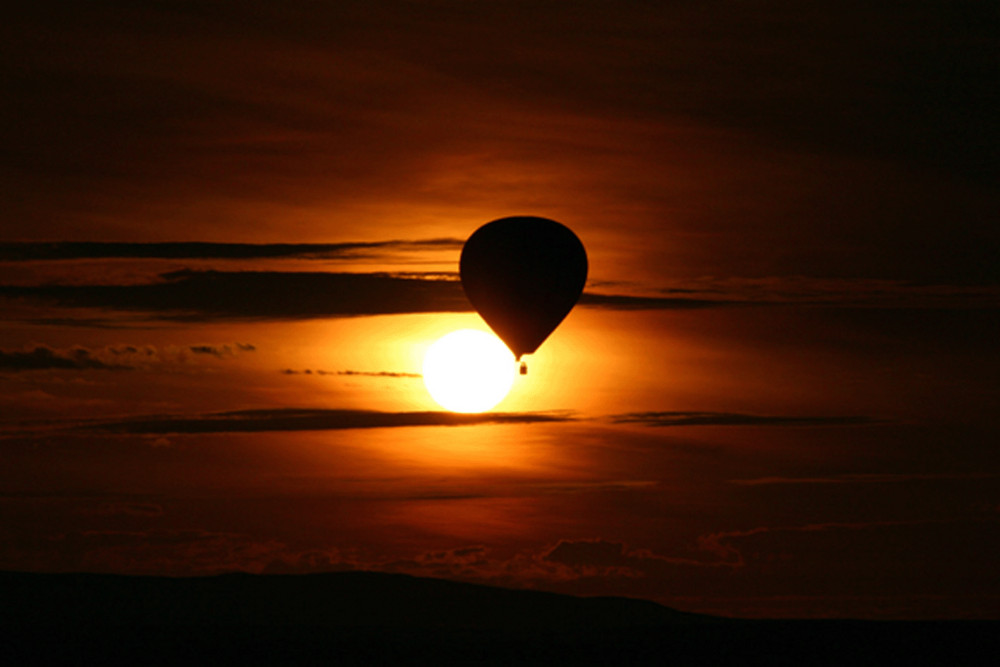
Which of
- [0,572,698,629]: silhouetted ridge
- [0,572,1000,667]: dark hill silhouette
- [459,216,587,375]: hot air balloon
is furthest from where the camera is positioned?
[0,572,698,629]: silhouetted ridge

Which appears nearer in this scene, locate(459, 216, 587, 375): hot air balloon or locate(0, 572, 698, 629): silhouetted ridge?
locate(459, 216, 587, 375): hot air balloon

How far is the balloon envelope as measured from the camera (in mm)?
39812

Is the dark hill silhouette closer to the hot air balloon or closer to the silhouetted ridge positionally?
the silhouetted ridge

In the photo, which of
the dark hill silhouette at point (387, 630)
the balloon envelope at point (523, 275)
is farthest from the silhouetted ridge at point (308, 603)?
the balloon envelope at point (523, 275)

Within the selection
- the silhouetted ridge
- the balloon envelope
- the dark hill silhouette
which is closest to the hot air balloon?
the balloon envelope

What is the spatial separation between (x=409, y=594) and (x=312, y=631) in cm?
3270

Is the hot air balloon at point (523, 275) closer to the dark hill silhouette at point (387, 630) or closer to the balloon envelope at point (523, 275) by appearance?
the balloon envelope at point (523, 275)

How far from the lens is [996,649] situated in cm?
5697

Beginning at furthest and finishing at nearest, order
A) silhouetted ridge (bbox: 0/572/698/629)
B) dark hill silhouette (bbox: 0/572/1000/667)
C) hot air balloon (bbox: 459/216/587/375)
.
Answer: silhouetted ridge (bbox: 0/572/698/629) < dark hill silhouette (bbox: 0/572/1000/667) < hot air balloon (bbox: 459/216/587/375)

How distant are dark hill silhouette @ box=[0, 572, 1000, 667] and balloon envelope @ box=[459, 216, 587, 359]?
17033mm

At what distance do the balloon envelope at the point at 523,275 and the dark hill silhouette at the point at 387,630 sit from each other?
671 inches

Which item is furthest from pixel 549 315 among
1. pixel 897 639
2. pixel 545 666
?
pixel 897 639

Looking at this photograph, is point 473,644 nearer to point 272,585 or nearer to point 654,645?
point 654,645

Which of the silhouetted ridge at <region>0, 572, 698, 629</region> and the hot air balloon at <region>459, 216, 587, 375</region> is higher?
the silhouetted ridge at <region>0, 572, 698, 629</region>
